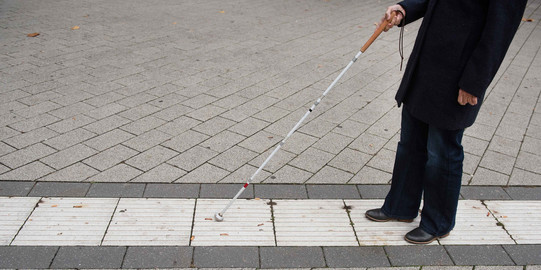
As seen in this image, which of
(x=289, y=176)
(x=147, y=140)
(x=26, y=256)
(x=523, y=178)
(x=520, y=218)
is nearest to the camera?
(x=26, y=256)

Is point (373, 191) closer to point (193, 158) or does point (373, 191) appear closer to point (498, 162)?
point (498, 162)

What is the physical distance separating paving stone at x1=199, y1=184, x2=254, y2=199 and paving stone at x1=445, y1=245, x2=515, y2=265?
1484mm

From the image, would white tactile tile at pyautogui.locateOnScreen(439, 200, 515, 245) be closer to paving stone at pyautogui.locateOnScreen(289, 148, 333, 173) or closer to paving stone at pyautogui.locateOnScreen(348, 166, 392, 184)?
paving stone at pyautogui.locateOnScreen(348, 166, 392, 184)

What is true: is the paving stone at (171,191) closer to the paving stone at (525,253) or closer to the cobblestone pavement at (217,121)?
the cobblestone pavement at (217,121)

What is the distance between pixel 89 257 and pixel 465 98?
2.43 meters

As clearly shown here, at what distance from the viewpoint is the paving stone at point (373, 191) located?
3812mm

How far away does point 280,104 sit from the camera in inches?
215

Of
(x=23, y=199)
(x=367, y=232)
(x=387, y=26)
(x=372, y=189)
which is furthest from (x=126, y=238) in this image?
(x=387, y=26)

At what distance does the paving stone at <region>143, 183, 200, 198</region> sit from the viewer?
369cm

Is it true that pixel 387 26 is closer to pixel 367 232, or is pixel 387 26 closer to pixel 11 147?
pixel 367 232

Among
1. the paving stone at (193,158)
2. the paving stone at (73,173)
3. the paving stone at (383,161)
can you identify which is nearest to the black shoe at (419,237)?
the paving stone at (383,161)

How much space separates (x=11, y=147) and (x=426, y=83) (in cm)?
Result: 349

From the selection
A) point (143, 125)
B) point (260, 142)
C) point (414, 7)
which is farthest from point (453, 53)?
point (143, 125)

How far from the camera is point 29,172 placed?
388 centimetres
